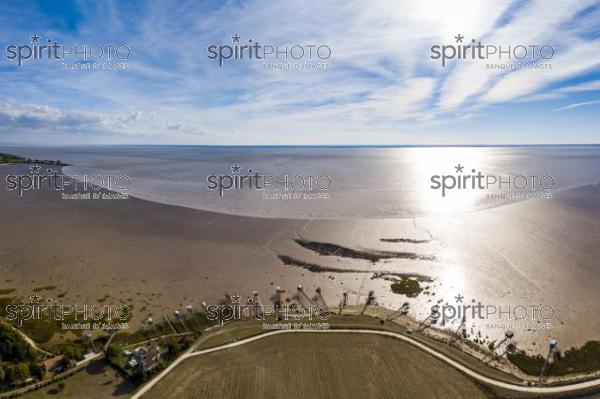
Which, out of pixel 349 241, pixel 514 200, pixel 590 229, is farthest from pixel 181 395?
pixel 514 200

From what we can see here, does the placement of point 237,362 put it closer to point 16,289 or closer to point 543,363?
point 543,363

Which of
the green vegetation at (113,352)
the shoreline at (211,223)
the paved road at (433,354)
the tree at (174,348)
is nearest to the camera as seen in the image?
the paved road at (433,354)

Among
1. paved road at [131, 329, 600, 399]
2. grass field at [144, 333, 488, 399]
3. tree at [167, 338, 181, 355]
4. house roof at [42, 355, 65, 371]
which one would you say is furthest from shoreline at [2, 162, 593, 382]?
tree at [167, 338, 181, 355]

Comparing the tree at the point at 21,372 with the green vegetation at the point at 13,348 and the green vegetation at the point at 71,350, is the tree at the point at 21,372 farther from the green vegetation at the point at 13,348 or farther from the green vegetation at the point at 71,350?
the green vegetation at the point at 71,350

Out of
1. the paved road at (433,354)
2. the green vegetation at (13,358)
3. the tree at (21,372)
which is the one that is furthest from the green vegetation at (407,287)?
the green vegetation at (13,358)

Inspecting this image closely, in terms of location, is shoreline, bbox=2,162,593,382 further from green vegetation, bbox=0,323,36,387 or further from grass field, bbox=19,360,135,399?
grass field, bbox=19,360,135,399

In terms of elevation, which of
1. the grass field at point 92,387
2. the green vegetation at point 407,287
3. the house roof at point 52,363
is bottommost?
the grass field at point 92,387
